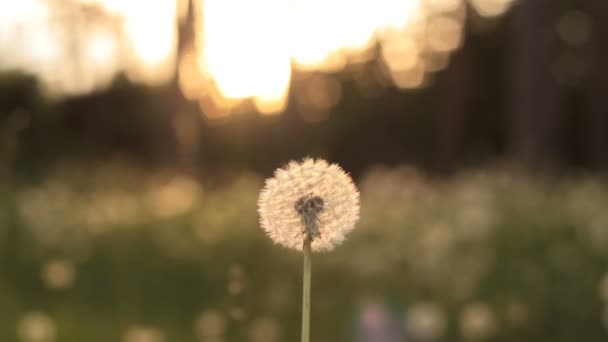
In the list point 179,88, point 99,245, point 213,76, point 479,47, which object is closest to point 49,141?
point 179,88

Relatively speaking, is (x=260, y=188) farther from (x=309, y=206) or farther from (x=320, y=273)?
(x=320, y=273)

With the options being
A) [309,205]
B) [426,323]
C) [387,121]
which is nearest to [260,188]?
[309,205]

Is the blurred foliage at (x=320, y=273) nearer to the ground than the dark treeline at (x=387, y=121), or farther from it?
nearer to the ground

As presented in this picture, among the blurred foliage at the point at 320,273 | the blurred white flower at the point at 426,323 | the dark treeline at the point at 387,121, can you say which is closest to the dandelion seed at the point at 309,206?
the blurred foliage at the point at 320,273

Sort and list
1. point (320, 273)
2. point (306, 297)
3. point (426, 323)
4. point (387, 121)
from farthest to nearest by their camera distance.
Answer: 1. point (387, 121)
2. point (320, 273)
3. point (426, 323)
4. point (306, 297)

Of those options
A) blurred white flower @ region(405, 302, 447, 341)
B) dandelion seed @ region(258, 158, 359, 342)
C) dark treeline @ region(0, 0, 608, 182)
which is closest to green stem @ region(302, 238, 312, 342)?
dandelion seed @ region(258, 158, 359, 342)

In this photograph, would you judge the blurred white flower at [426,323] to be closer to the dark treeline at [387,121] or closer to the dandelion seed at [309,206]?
the dandelion seed at [309,206]
